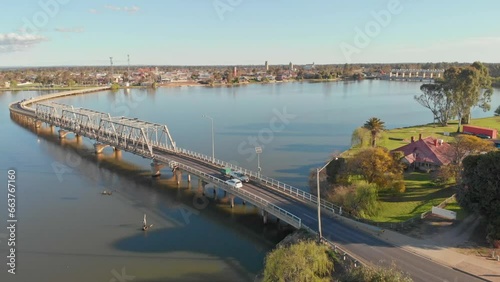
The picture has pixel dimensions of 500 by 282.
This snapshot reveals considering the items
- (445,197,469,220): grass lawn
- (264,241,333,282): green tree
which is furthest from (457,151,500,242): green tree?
(264,241,333,282): green tree

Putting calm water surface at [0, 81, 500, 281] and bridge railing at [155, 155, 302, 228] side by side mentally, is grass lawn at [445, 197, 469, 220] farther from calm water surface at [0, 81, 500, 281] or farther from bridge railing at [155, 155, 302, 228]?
calm water surface at [0, 81, 500, 281]

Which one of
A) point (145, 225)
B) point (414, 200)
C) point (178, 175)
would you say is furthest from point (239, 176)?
point (414, 200)

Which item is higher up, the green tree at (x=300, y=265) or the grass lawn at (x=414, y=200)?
the green tree at (x=300, y=265)

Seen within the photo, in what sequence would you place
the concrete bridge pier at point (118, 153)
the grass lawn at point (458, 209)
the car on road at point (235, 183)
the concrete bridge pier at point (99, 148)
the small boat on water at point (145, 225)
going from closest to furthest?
the grass lawn at point (458, 209) → the small boat on water at point (145, 225) → the car on road at point (235, 183) → the concrete bridge pier at point (118, 153) → the concrete bridge pier at point (99, 148)

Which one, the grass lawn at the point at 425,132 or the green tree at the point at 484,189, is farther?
the grass lawn at the point at 425,132

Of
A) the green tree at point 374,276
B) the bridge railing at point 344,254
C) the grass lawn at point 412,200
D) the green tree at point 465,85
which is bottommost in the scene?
the grass lawn at point 412,200

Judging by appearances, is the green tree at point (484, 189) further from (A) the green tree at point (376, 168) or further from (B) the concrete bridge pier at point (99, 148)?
(B) the concrete bridge pier at point (99, 148)

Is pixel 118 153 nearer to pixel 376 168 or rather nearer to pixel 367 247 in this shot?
pixel 376 168

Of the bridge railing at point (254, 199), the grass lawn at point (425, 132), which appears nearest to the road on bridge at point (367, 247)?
the bridge railing at point (254, 199)
